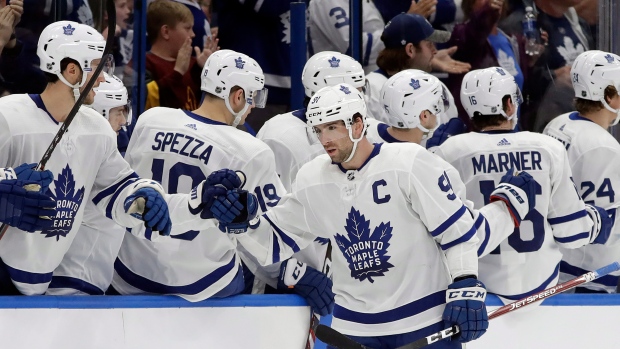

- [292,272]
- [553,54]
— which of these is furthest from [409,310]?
[553,54]

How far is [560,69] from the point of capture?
653 centimetres

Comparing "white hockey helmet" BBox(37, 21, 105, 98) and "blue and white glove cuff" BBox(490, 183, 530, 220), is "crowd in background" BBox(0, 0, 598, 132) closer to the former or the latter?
"white hockey helmet" BBox(37, 21, 105, 98)

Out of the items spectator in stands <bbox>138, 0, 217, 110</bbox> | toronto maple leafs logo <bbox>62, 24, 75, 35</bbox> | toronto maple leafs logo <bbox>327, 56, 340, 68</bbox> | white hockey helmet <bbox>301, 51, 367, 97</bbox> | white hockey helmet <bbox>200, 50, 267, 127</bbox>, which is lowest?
spectator in stands <bbox>138, 0, 217, 110</bbox>

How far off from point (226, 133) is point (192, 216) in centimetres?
45

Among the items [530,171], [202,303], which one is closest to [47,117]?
[202,303]

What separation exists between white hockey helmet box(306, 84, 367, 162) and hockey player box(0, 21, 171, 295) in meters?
0.68

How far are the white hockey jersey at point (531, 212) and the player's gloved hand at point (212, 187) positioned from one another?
1.15 meters

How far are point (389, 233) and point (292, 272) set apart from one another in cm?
93

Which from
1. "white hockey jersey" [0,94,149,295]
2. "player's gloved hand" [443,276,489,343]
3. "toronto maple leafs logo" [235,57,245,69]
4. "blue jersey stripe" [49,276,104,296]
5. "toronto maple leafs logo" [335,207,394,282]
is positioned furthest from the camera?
"toronto maple leafs logo" [235,57,245,69]

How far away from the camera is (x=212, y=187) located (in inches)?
Answer: 155

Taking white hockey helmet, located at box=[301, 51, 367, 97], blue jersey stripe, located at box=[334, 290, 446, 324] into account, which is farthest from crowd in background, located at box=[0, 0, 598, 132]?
blue jersey stripe, located at box=[334, 290, 446, 324]

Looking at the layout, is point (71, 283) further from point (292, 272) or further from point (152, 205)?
point (292, 272)

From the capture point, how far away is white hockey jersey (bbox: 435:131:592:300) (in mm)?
4617

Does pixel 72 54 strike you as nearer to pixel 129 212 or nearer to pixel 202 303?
pixel 129 212
